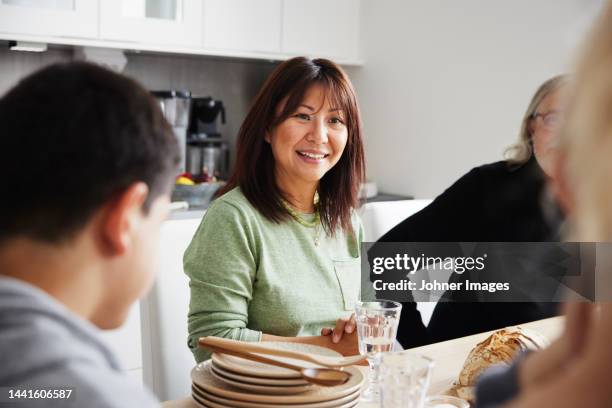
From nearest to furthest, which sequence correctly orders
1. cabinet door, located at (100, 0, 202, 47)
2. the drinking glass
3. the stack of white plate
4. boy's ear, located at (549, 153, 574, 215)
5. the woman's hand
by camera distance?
1. boy's ear, located at (549, 153, 574, 215)
2. the drinking glass
3. the stack of white plate
4. the woman's hand
5. cabinet door, located at (100, 0, 202, 47)

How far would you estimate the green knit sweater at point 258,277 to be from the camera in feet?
5.02

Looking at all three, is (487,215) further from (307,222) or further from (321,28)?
(321,28)

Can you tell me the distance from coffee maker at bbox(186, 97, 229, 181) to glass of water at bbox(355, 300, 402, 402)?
2.25 metres

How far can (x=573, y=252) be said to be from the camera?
→ 198 cm

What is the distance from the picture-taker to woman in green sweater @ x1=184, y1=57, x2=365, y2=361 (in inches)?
61.2

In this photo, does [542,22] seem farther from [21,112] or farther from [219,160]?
[21,112]

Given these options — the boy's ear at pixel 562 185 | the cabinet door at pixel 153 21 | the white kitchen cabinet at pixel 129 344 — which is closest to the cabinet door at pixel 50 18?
the cabinet door at pixel 153 21

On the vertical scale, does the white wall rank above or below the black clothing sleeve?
above

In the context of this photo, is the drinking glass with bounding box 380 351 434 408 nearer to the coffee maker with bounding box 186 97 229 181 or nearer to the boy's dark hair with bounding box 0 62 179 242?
the boy's dark hair with bounding box 0 62 179 242

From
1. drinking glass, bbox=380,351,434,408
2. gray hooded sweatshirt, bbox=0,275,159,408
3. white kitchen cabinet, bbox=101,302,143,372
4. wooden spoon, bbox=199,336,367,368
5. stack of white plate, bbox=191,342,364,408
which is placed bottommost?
white kitchen cabinet, bbox=101,302,143,372

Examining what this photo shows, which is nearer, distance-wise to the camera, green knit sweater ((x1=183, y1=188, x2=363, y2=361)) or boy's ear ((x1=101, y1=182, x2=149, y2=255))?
boy's ear ((x1=101, y1=182, x2=149, y2=255))

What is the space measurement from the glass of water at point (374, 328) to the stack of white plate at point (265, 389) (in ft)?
0.27

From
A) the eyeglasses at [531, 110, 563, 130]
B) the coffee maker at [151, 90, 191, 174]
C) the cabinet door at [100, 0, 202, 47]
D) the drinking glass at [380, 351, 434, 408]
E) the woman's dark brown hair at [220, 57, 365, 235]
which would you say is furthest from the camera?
the coffee maker at [151, 90, 191, 174]

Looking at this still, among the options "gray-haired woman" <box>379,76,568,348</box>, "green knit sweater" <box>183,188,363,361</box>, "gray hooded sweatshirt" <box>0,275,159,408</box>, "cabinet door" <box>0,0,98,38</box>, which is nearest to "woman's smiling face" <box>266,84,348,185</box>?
"green knit sweater" <box>183,188,363,361</box>
